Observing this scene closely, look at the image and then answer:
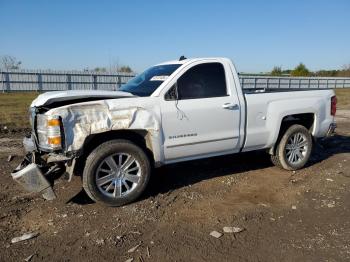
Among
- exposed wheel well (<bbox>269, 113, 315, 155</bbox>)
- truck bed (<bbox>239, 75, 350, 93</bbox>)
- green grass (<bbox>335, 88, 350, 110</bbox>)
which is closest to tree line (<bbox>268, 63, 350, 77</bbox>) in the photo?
truck bed (<bbox>239, 75, 350, 93</bbox>)

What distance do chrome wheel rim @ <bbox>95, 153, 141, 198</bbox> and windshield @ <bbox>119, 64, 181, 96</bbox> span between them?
1003 mm

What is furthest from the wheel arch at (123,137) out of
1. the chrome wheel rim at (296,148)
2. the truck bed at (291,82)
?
the truck bed at (291,82)

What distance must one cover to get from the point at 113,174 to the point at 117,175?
6 cm

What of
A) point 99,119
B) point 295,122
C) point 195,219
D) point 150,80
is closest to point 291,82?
point 295,122

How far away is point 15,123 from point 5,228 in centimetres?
745

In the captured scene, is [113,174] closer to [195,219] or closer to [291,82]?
[195,219]

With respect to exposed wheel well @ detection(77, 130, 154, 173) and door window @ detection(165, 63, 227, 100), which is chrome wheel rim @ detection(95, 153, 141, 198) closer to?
exposed wheel well @ detection(77, 130, 154, 173)

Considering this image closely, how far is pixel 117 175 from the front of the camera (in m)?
4.88

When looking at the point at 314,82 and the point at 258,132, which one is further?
the point at 314,82

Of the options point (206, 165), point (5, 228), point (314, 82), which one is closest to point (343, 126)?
point (206, 165)

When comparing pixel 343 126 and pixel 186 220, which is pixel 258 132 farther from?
pixel 343 126

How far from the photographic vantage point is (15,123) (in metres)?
11.1

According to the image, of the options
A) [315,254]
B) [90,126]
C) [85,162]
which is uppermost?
[90,126]

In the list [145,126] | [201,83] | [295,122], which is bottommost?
[295,122]
